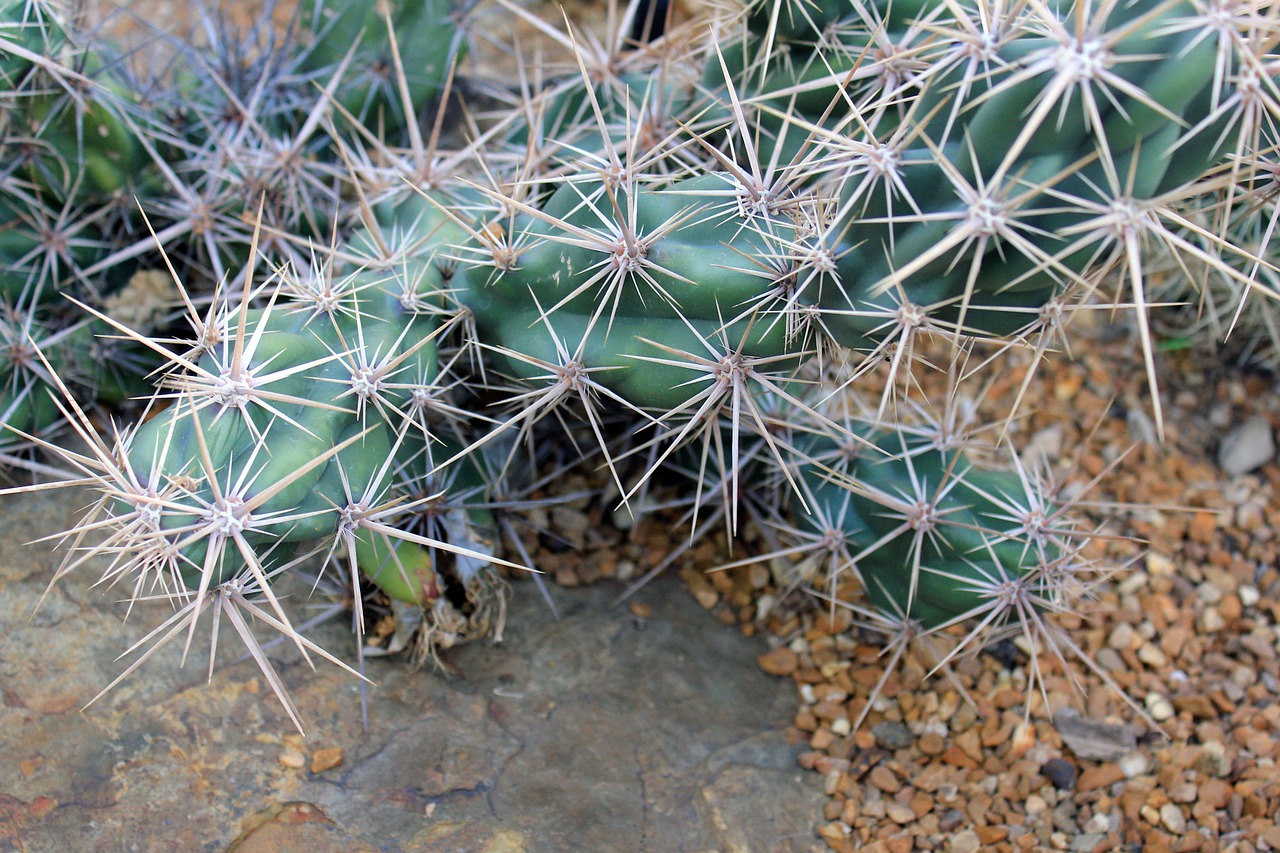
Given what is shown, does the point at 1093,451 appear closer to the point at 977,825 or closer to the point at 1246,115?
the point at 977,825

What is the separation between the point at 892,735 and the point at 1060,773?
1.31 ft

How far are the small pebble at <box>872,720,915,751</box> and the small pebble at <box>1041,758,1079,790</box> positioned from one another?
1.05ft

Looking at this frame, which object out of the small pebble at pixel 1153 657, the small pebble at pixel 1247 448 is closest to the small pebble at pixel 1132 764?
the small pebble at pixel 1153 657

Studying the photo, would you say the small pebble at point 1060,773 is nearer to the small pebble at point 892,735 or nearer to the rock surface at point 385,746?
the small pebble at point 892,735

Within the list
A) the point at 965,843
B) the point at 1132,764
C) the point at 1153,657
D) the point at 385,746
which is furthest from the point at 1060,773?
the point at 385,746

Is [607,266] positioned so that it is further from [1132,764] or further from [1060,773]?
[1132,764]

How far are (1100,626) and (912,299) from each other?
157 cm

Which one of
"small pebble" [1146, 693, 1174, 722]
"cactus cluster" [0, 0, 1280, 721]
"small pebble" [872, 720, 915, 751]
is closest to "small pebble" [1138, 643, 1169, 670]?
"small pebble" [1146, 693, 1174, 722]

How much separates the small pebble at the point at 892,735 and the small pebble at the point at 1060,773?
1.05 feet

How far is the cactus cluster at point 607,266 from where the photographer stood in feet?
5.04

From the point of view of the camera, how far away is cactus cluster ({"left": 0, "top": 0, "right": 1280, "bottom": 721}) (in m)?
1.54

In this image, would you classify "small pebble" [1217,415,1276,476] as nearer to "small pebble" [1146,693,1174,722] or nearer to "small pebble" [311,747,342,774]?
"small pebble" [1146,693,1174,722]

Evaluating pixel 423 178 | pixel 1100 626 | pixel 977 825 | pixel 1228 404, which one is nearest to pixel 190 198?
pixel 423 178

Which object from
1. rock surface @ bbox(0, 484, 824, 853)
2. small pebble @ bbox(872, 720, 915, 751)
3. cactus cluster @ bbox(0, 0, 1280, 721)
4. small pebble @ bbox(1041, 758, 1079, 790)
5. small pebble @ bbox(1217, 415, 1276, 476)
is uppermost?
cactus cluster @ bbox(0, 0, 1280, 721)
